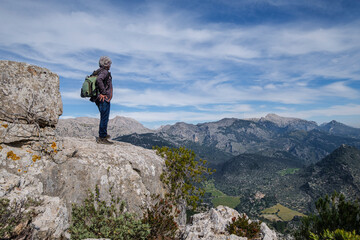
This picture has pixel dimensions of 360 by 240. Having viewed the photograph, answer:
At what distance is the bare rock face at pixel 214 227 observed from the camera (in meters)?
10.5

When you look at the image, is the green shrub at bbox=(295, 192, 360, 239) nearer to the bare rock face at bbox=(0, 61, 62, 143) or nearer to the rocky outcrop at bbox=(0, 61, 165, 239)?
the rocky outcrop at bbox=(0, 61, 165, 239)

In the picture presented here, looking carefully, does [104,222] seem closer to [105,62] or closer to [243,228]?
[243,228]

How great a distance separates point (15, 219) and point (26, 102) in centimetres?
573

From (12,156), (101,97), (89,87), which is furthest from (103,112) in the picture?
(12,156)

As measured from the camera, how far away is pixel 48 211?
7.47 m

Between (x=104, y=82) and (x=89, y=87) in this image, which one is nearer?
(x=89, y=87)

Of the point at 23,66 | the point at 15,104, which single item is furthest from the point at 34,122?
the point at 23,66

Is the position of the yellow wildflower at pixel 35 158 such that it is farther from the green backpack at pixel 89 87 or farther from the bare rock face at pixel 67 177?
the green backpack at pixel 89 87

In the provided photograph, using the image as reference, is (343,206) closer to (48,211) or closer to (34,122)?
(48,211)

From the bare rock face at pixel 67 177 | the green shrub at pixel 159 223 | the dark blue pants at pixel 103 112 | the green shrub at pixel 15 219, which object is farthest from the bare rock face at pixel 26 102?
the green shrub at pixel 159 223

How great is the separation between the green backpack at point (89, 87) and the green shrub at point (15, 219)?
22.2ft

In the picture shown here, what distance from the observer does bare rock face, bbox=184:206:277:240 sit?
10.5 metres

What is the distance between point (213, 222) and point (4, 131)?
1166 centimetres

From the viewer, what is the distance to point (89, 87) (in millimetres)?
12109
